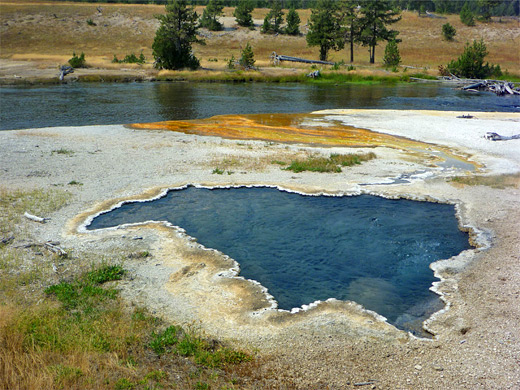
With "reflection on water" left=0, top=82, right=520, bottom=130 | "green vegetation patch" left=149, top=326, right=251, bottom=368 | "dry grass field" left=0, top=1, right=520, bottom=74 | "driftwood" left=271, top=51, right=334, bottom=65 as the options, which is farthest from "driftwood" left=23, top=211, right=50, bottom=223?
"driftwood" left=271, top=51, right=334, bottom=65

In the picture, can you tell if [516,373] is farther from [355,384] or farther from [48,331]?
[48,331]

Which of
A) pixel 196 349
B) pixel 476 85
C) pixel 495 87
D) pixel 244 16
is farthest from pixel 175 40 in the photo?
pixel 196 349

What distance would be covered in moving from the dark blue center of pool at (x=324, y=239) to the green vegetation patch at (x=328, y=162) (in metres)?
3.14

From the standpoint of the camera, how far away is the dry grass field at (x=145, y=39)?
8200 cm

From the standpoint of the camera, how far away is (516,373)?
8461 mm

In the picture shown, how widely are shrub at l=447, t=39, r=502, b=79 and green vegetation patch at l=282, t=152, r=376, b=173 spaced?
53984 mm

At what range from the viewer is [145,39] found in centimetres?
9562

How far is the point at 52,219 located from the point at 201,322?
26.0ft

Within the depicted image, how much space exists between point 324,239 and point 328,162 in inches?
317

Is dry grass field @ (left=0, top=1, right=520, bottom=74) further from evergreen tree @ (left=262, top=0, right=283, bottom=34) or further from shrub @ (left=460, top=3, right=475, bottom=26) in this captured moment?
evergreen tree @ (left=262, top=0, right=283, bottom=34)

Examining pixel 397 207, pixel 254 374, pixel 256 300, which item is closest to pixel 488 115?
pixel 397 207

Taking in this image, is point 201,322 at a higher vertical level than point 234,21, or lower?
lower

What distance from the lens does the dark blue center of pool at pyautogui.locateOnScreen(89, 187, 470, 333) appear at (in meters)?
11.9

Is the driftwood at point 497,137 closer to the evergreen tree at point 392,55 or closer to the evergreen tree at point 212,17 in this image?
the evergreen tree at point 392,55
